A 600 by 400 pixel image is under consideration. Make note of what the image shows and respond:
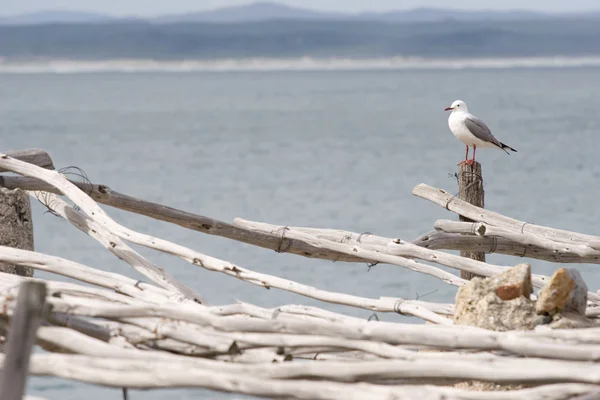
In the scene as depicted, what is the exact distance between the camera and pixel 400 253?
6.23m

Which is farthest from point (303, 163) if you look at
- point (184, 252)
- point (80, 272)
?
point (80, 272)

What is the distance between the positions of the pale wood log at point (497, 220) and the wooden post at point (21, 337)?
13.2ft

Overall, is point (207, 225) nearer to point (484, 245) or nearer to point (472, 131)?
point (484, 245)

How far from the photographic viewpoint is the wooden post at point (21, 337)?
333 cm

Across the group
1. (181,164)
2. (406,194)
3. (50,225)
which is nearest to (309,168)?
(181,164)

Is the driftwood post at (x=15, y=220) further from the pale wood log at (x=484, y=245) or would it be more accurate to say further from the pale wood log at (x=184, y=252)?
the pale wood log at (x=484, y=245)

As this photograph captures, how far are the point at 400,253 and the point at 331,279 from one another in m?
10.3

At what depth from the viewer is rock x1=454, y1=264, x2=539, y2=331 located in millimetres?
4770

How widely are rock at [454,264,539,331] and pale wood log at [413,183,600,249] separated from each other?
1864 millimetres

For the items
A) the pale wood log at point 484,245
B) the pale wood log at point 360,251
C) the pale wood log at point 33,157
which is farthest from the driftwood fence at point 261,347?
the pale wood log at point 484,245

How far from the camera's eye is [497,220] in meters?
7.05

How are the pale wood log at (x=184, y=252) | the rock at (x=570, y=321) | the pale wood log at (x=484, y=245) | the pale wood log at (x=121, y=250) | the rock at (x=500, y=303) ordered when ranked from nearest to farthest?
1. the rock at (x=570, y=321)
2. the rock at (x=500, y=303)
3. the pale wood log at (x=184, y=252)
4. the pale wood log at (x=121, y=250)
5. the pale wood log at (x=484, y=245)

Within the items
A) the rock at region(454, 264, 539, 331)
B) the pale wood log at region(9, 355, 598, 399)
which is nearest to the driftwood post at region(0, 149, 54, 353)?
the pale wood log at region(9, 355, 598, 399)

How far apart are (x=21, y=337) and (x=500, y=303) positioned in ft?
7.10
